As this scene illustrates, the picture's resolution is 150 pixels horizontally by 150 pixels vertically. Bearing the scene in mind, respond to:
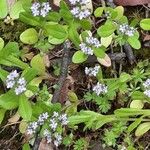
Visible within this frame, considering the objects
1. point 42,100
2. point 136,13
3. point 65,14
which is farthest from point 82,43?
point 136,13

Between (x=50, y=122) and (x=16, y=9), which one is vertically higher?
(x=16, y=9)

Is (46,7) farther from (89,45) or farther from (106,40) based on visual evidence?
(106,40)

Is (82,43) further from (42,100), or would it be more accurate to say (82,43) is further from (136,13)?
(136,13)

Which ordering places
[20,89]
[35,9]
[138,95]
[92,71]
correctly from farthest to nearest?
[92,71]
[138,95]
[35,9]
[20,89]

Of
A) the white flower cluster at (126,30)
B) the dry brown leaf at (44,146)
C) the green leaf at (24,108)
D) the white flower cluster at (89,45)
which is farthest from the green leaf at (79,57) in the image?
the dry brown leaf at (44,146)

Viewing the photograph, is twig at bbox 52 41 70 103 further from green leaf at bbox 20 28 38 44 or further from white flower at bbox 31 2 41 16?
white flower at bbox 31 2 41 16

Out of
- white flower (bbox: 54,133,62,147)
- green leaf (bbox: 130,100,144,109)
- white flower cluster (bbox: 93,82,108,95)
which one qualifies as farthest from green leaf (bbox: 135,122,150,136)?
white flower (bbox: 54,133,62,147)

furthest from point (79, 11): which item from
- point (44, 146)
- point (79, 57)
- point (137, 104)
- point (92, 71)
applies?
point (44, 146)
